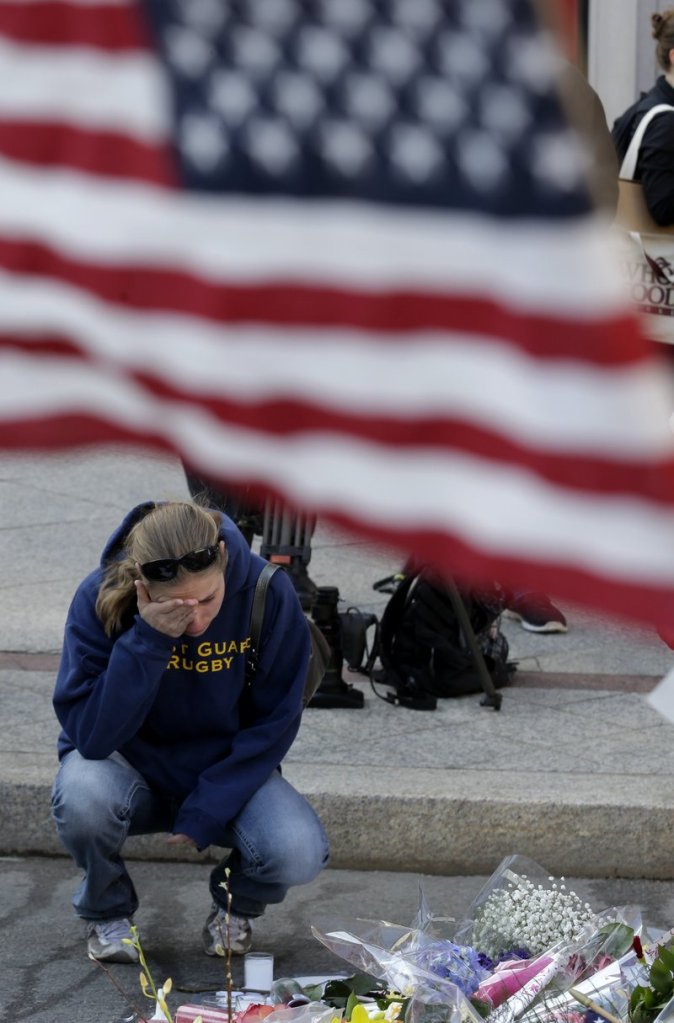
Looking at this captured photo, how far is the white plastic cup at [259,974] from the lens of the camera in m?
3.70

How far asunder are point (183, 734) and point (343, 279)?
2.55 metres

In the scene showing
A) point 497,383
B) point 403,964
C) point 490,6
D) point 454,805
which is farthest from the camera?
point 454,805

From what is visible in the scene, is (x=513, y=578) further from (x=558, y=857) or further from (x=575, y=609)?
(x=558, y=857)

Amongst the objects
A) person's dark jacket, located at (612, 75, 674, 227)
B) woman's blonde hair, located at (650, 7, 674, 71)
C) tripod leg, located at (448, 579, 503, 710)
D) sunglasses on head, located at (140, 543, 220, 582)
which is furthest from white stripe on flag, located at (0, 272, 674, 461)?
woman's blonde hair, located at (650, 7, 674, 71)

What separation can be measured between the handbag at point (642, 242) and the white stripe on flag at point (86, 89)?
173 inches

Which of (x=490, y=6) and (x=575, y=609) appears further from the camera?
(x=575, y=609)

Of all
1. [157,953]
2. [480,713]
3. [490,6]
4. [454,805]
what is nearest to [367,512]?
[490,6]

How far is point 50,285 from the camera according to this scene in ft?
5.62

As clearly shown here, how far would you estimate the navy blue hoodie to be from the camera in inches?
153

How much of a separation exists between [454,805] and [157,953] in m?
0.88

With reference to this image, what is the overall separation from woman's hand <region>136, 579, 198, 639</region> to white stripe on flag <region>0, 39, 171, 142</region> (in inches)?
83.7

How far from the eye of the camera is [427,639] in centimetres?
542

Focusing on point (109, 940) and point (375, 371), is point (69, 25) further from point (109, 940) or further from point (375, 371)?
point (109, 940)

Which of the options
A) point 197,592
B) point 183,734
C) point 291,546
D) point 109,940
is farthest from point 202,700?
point 291,546
